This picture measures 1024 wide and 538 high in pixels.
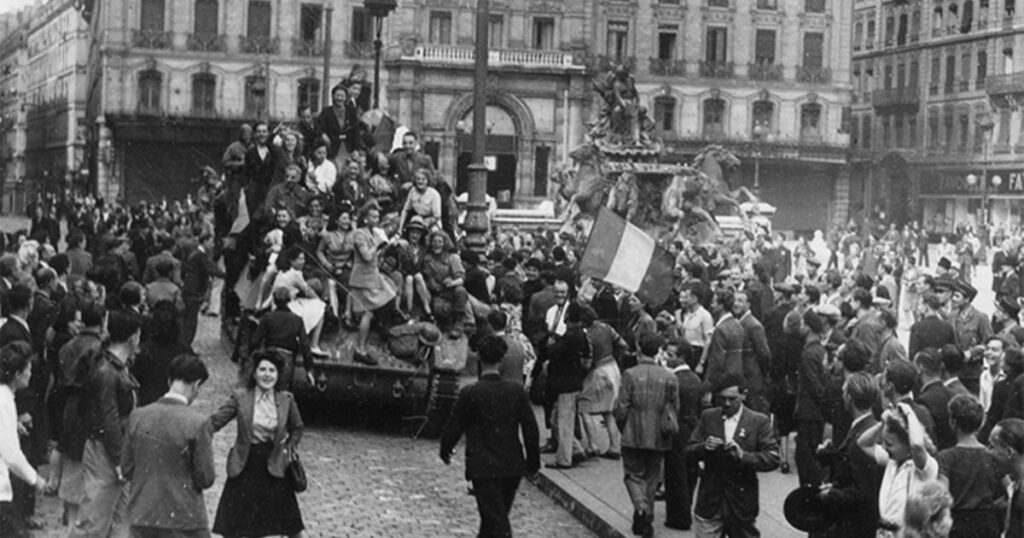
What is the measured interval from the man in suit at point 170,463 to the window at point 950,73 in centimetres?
6660

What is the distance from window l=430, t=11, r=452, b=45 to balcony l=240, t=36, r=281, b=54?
613 cm

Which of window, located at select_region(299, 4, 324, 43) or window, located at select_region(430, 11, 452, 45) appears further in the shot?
window, located at select_region(299, 4, 324, 43)

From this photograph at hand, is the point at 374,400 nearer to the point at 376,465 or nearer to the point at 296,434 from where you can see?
the point at 376,465

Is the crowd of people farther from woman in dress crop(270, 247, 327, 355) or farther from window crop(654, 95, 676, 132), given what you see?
window crop(654, 95, 676, 132)

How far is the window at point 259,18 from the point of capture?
58.5 meters

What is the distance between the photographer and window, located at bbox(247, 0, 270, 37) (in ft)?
192

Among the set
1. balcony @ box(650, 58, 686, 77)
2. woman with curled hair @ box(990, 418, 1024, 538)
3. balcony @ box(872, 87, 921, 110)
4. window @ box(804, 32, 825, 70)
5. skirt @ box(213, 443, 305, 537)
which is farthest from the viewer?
balcony @ box(872, 87, 921, 110)

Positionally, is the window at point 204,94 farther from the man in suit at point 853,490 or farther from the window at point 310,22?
the man in suit at point 853,490

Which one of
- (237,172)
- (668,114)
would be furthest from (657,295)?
(668,114)

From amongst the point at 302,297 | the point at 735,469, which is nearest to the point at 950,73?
the point at 302,297

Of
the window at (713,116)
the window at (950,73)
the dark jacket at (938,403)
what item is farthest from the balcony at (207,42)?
the dark jacket at (938,403)

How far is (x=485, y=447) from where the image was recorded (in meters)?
9.77

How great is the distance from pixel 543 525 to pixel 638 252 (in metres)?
3.31

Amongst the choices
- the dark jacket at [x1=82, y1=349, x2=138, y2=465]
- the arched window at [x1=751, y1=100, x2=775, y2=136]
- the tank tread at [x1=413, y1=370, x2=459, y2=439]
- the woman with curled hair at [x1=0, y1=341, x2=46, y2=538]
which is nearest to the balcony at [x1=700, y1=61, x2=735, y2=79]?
the arched window at [x1=751, y1=100, x2=775, y2=136]
